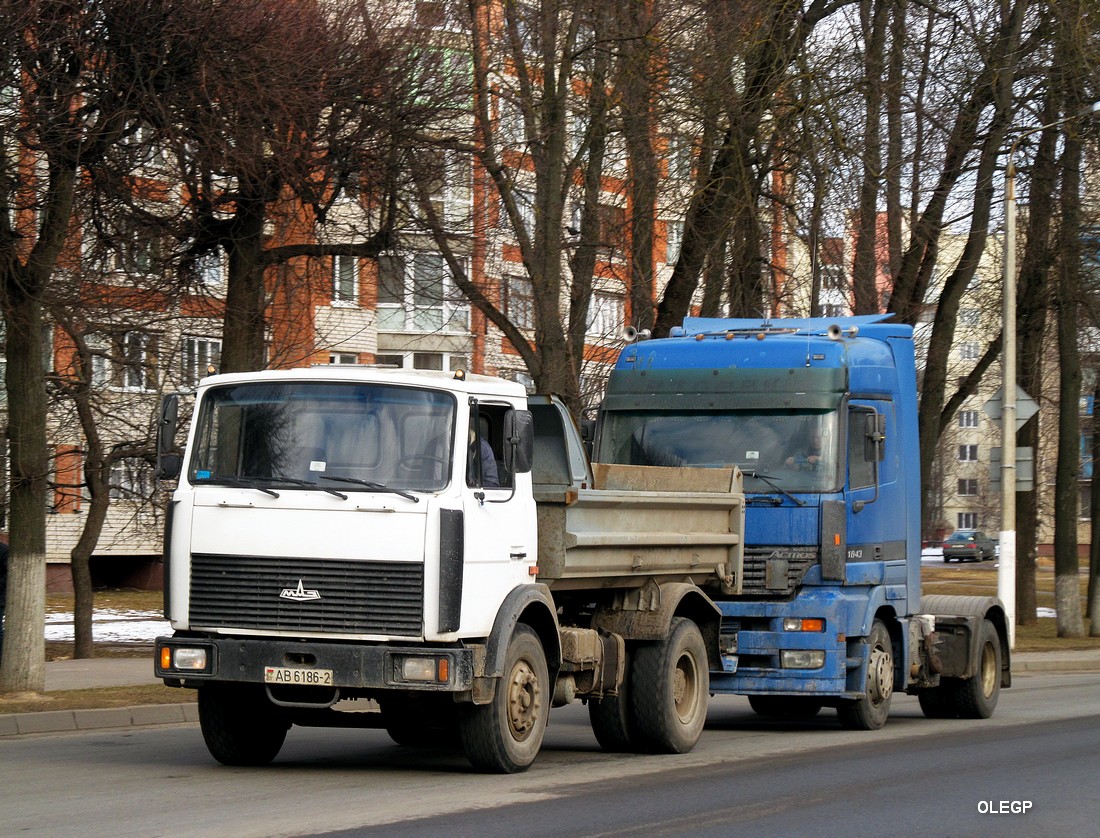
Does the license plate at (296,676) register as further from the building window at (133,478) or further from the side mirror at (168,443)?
the building window at (133,478)

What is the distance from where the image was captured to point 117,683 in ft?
56.2

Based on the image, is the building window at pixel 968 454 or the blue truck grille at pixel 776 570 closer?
the blue truck grille at pixel 776 570

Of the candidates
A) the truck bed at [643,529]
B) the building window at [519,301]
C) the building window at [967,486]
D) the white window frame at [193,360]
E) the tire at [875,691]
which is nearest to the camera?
the truck bed at [643,529]

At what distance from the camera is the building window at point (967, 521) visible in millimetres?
108238

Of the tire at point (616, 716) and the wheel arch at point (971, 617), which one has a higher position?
the wheel arch at point (971, 617)

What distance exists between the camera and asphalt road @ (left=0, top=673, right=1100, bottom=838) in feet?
26.7

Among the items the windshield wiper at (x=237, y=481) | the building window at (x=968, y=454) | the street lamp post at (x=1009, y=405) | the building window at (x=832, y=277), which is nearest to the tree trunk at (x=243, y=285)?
the windshield wiper at (x=237, y=481)

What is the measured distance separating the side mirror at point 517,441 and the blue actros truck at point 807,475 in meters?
3.39

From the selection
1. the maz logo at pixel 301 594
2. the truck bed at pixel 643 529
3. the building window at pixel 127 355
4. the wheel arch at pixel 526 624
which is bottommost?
the wheel arch at pixel 526 624

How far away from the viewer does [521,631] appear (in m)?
10.1

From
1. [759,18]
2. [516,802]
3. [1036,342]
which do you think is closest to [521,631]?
[516,802]

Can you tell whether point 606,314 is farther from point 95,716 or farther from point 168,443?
point 168,443

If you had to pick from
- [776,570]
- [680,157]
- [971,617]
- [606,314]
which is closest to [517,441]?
[776,570]

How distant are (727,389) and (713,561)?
1.99m
